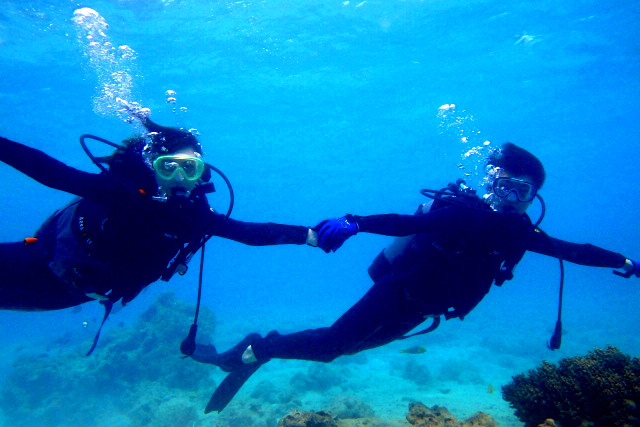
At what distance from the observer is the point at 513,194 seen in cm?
534

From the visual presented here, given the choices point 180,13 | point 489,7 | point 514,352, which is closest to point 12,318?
point 180,13

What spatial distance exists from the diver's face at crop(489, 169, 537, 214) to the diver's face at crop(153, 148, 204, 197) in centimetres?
425

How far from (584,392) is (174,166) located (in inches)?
230

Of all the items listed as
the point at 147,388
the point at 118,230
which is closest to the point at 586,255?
the point at 118,230

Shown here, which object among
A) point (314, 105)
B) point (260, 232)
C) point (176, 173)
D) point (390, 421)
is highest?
Result: point (314, 105)

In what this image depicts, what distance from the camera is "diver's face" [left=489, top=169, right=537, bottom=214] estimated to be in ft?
17.6

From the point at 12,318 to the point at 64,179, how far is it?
74382 millimetres

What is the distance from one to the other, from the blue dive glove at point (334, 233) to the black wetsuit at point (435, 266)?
0.25m

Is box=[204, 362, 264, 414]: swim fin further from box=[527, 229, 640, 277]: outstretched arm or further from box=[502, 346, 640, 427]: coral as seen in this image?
box=[527, 229, 640, 277]: outstretched arm

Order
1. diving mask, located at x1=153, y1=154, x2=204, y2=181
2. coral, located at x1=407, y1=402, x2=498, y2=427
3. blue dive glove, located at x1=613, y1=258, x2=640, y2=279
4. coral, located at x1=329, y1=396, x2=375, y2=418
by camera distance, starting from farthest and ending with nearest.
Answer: coral, located at x1=329, y1=396, x2=375, y2=418, blue dive glove, located at x1=613, y1=258, x2=640, y2=279, coral, located at x1=407, y1=402, x2=498, y2=427, diving mask, located at x1=153, y1=154, x2=204, y2=181

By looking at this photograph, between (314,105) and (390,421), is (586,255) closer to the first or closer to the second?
(390,421)

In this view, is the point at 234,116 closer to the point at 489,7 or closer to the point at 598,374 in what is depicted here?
the point at 489,7

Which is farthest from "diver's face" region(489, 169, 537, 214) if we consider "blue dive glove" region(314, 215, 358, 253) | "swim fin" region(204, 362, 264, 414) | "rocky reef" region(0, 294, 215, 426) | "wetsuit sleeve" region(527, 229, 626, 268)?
"rocky reef" region(0, 294, 215, 426)

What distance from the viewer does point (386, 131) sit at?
3891 centimetres
